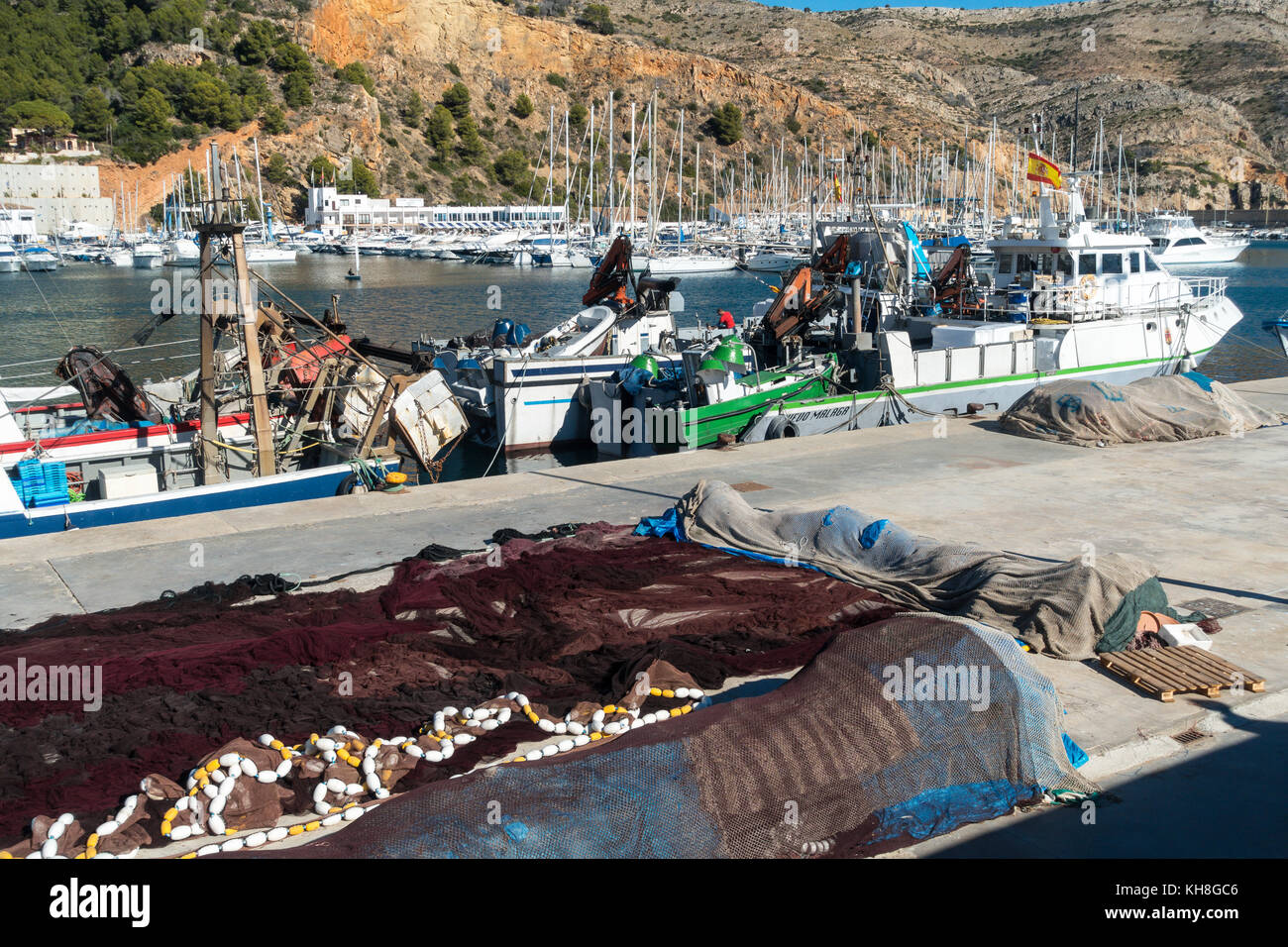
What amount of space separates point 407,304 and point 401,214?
60.3 meters

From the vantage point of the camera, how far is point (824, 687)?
5.33m

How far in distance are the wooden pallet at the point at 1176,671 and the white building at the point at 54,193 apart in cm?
11064

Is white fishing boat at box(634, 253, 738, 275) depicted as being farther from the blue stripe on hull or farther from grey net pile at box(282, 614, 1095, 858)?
grey net pile at box(282, 614, 1095, 858)

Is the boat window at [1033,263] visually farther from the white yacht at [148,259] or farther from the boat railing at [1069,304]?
the white yacht at [148,259]

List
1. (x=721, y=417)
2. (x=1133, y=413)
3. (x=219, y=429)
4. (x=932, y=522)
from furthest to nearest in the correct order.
Answer: 1. (x=721, y=417)
2. (x=219, y=429)
3. (x=1133, y=413)
4. (x=932, y=522)

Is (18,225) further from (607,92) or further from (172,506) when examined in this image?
(172,506)

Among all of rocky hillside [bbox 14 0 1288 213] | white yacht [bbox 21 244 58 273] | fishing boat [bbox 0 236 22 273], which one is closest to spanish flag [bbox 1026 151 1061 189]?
white yacht [bbox 21 244 58 273]

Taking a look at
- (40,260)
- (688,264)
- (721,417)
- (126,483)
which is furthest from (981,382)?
(40,260)

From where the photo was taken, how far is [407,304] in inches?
2132

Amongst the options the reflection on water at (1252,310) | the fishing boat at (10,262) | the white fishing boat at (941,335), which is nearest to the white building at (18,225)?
the fishing boat at (10,262)

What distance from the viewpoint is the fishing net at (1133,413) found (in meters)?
13.7

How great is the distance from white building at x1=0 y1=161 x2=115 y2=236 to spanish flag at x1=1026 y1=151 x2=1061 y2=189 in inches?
3952

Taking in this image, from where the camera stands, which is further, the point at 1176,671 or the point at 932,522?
the point at 932,522

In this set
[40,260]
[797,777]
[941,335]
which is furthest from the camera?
[40,260]
